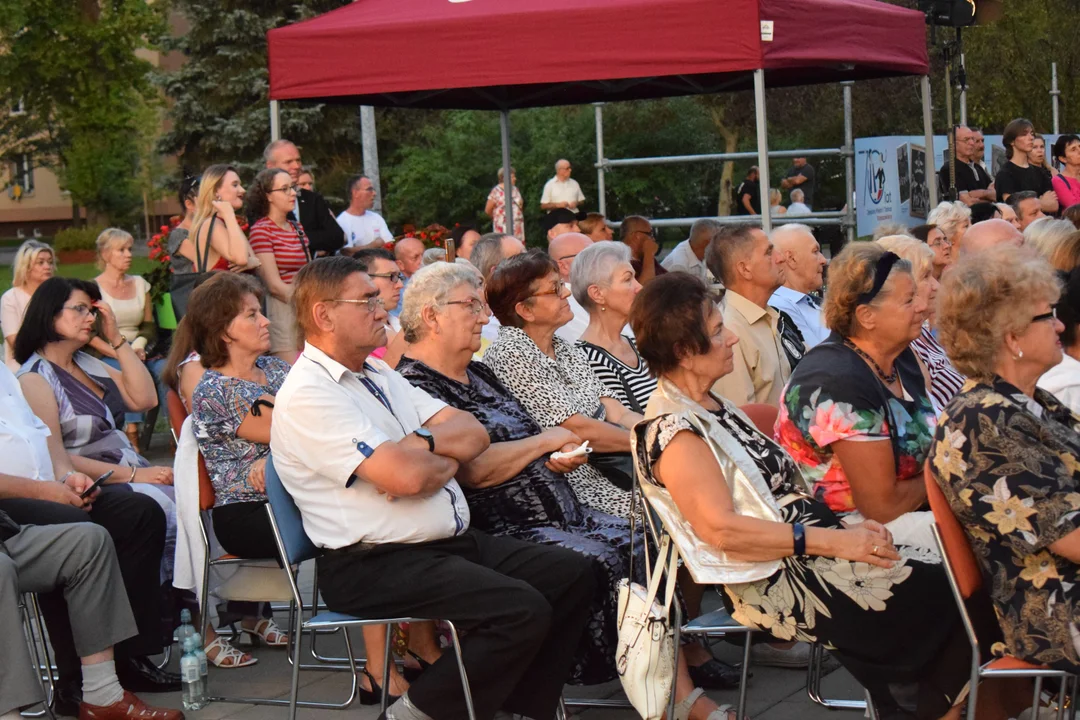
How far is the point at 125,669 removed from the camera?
16.5 feet

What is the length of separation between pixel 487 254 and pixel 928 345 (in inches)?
93.5

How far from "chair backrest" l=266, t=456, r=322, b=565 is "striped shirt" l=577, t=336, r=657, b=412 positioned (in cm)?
156

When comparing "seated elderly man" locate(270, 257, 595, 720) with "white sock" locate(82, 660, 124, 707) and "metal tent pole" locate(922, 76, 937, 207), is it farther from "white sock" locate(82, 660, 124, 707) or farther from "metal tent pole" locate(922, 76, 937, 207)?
"metal tent pole" locate(922, 76, 937, 207)

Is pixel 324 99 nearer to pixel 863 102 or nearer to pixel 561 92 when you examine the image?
pixel 561 92

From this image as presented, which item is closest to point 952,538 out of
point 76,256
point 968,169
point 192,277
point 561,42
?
point 561,42

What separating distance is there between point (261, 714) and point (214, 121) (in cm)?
2431

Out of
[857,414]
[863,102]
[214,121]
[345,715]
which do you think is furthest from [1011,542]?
[863,102]

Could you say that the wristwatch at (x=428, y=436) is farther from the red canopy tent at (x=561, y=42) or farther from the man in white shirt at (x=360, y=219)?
the man in white shirt at (x=360, y=219)

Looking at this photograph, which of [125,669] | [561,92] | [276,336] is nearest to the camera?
[125,669]

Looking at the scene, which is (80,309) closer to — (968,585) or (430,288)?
(430,288)

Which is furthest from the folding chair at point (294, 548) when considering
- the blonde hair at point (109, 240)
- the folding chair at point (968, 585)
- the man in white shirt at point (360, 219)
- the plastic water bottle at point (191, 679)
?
the man in white shirt at point (360, 219)

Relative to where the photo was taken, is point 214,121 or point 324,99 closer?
point 324,99

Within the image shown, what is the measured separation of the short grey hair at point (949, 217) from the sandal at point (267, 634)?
430 centimetres

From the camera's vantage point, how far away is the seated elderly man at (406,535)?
3951mm
